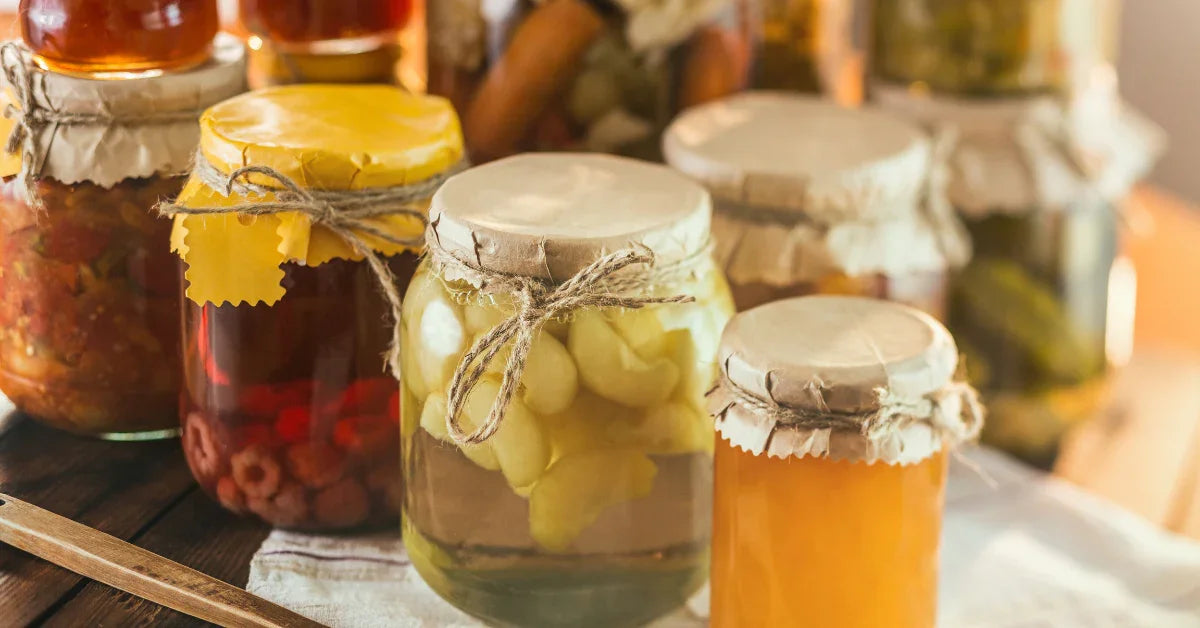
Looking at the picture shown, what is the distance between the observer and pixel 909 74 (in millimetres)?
981

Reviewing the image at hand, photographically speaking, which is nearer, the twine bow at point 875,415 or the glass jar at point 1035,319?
the twine bow at point 875,415

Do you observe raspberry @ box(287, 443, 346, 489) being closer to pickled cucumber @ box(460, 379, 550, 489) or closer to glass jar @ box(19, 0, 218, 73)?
pickled cucumber @ box(460, 379, 550, 489)

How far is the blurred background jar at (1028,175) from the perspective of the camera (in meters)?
0.95

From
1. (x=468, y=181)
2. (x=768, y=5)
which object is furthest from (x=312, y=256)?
(x=768, y=5)

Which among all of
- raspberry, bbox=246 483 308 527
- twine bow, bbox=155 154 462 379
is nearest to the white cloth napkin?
raspberry, bbox=246 483 308 527

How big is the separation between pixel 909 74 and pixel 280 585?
1.87 feet

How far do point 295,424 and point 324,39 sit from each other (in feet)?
0.87

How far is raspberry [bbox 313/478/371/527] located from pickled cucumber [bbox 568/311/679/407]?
0.18m

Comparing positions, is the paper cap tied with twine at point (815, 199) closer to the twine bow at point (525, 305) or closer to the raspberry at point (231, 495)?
the twine bow at point (525, 305)

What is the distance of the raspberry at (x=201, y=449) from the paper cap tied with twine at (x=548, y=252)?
16 cm

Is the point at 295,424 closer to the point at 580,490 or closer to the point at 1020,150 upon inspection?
the point at 580,490

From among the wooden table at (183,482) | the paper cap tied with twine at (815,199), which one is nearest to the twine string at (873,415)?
the paper cap tied with twine at (815,199)

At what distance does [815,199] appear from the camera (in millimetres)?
765

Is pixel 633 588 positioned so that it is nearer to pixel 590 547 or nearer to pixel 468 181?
pixel 590 547
